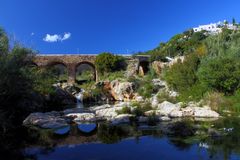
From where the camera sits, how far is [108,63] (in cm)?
4616

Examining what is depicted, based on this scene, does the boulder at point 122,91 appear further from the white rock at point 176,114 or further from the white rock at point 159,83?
the white rock at point 176,114

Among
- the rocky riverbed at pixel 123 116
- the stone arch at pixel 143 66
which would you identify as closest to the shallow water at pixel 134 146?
the rocky riverbed at pixel 123 116

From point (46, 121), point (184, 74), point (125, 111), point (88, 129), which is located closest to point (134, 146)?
point (88, 129)

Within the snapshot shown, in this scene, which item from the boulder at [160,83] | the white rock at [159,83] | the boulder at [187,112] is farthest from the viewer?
the white rock at [159,83]

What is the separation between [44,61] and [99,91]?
40.1 feet

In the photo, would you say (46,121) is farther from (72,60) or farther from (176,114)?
(72,60)

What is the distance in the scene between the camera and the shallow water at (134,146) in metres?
12.6

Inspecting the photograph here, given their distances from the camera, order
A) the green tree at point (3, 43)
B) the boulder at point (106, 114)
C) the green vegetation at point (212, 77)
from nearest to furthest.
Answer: the green tree at point (3, 43)
the boulder at point (106, 114)
the green vegetation at point (212, 77)

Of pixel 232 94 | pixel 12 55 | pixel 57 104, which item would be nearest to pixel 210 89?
pixel 232 94

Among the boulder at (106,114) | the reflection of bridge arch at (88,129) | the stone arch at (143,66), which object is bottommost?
the reflection of bridge arch at (88,129)

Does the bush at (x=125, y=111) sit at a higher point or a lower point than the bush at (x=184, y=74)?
lower

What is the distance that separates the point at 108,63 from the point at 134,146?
32420mm

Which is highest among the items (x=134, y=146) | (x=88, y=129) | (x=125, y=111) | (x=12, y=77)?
(x=12, y=77)

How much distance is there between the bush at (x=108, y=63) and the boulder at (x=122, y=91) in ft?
20.2
